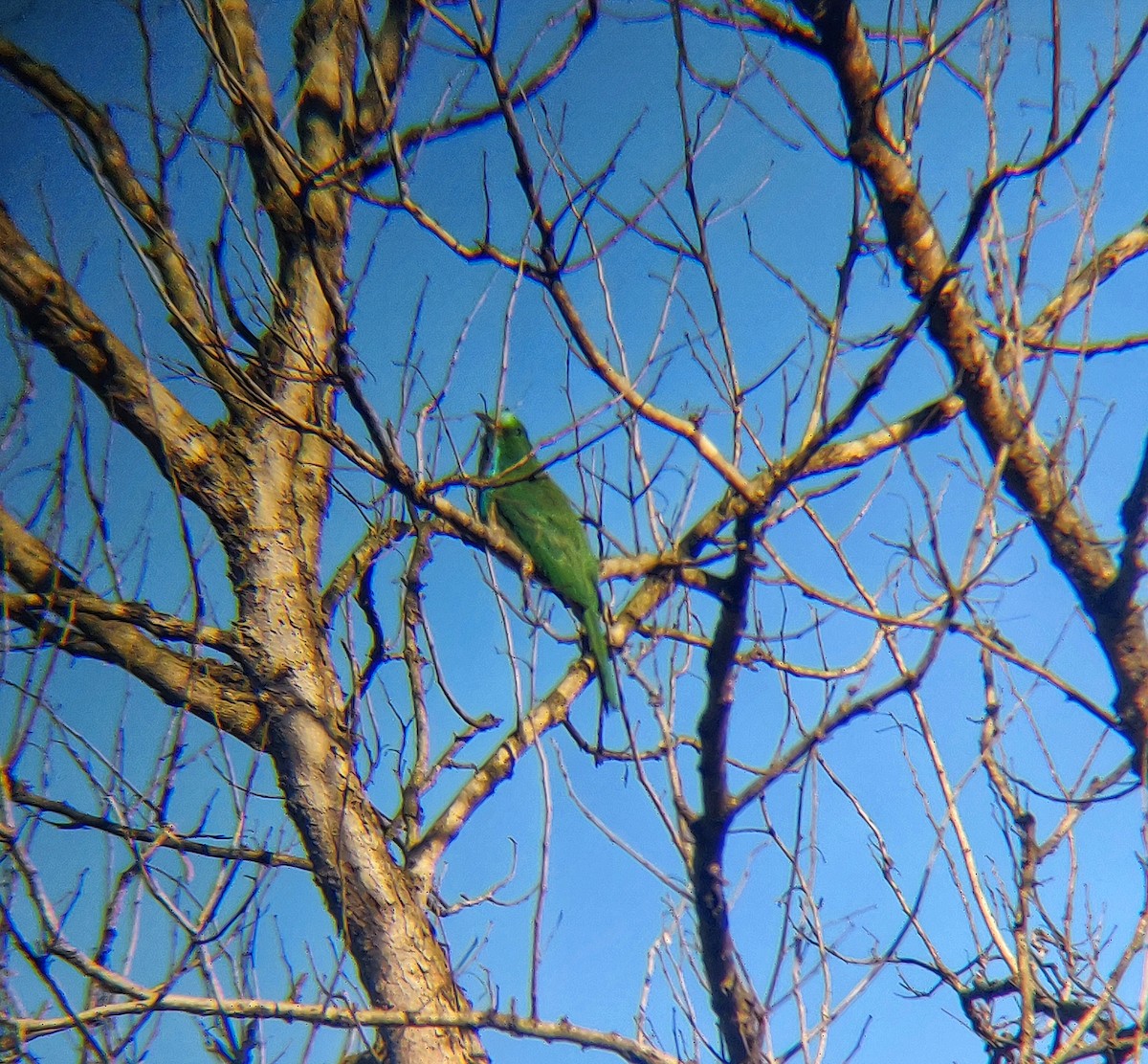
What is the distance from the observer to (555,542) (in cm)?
369

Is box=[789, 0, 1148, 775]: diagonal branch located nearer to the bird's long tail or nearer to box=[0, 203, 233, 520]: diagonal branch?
the bird's long tail

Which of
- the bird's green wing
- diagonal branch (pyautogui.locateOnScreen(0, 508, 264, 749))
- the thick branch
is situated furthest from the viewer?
the bird's green wing

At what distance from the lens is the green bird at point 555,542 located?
294 centimetres

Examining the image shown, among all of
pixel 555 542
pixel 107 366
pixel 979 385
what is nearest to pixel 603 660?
pixel 555 542

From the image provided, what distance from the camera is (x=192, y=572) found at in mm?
1919

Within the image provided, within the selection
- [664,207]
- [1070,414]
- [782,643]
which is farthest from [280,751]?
[1070,414]

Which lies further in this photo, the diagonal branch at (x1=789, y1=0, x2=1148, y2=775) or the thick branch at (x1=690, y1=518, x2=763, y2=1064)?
the diagonal branch at (x1=789, y1=0, x2=1148, y2=775)

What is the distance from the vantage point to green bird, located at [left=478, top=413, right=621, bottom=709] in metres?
2.94

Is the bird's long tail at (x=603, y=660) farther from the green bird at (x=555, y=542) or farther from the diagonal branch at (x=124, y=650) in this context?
the diagonal branch at (x=124, y=650)

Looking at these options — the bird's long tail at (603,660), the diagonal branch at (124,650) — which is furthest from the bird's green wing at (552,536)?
the diagonal branch at (124,650)

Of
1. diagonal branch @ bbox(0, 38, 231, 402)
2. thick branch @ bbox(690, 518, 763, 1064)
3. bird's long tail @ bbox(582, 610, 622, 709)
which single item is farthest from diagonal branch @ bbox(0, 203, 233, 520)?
thick branch @ bbox(690, 518, 763, 1064)

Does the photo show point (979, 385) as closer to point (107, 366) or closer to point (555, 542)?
point (555, 542)

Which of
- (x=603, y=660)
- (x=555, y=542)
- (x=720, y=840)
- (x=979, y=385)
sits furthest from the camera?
(x=555, y=542)

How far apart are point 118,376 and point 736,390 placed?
5.58ft
